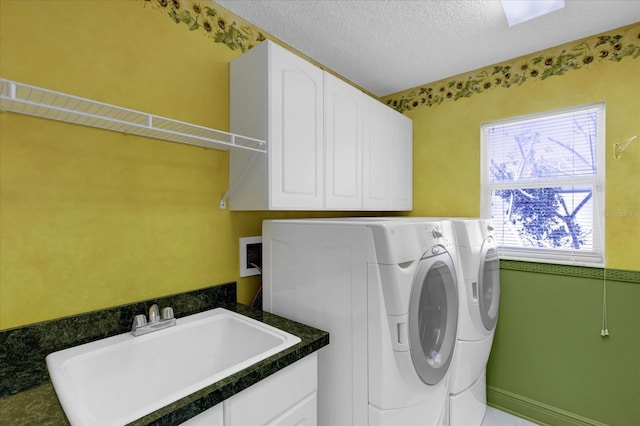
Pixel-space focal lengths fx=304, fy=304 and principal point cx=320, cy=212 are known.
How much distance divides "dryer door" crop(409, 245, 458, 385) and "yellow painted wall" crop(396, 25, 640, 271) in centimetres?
108

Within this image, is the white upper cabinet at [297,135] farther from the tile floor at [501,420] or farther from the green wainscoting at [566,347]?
the tile floor at [501,420]

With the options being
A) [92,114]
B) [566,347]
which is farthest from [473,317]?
[92,114]

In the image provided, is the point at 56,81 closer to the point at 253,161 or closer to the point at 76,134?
the point at 76,134

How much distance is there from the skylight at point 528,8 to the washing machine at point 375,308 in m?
1.16

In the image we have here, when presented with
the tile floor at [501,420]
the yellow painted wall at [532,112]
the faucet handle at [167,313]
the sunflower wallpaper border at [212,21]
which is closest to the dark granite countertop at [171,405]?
the faucet handle at [167,313]

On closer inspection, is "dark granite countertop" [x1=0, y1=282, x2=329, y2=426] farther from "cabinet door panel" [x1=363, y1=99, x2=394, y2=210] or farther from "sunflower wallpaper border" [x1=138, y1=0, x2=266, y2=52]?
"sunflower wallpaper border" [x1=138, y1=0, x2=266, y2=52]

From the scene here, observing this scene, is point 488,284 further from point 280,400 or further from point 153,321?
point 153,321

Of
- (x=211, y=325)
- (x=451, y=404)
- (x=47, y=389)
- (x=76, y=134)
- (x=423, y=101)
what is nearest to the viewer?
(x=47, y=389)

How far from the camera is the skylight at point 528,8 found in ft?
5.00

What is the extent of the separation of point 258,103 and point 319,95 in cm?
39

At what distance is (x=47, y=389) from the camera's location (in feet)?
2.91

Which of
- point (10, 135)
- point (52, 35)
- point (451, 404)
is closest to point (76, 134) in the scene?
point (10, 135)

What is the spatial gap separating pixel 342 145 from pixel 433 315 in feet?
3.54

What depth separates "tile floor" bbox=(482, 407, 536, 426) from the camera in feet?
6.78
